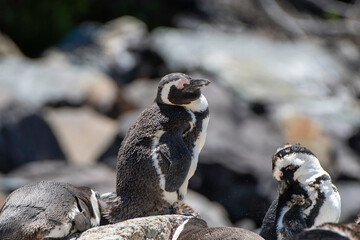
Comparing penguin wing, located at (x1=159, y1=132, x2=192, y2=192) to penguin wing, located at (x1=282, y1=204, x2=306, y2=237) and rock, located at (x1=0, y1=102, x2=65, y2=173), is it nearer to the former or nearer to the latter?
penguin wing, located at (x1=282, y1=204, x2=306, y2=237)

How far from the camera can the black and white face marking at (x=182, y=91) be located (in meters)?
4.62

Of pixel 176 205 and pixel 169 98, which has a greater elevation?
pixel 169 98

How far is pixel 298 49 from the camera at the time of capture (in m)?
19.4

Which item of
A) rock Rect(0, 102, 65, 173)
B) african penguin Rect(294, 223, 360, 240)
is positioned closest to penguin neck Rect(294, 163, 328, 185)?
african penguin Rect(294, 223, 360, 240)

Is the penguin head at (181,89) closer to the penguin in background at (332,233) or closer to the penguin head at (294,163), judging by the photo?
the penguin head at (294,163)

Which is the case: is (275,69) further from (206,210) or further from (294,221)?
(294,221)

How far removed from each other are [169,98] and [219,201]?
8707 millimetres

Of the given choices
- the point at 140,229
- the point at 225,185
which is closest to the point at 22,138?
the point at 225,185

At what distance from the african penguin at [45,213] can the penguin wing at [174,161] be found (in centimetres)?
51

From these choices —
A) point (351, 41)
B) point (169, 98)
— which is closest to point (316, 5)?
point (351, 41)

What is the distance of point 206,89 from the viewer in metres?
15.6

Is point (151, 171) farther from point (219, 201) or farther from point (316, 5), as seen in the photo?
point (316, 5)

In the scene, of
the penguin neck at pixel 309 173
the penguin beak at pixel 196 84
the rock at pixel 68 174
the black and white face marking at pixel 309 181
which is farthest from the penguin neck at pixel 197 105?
the rock at pixel 68 174

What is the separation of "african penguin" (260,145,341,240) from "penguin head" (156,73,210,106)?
29.3 inches
